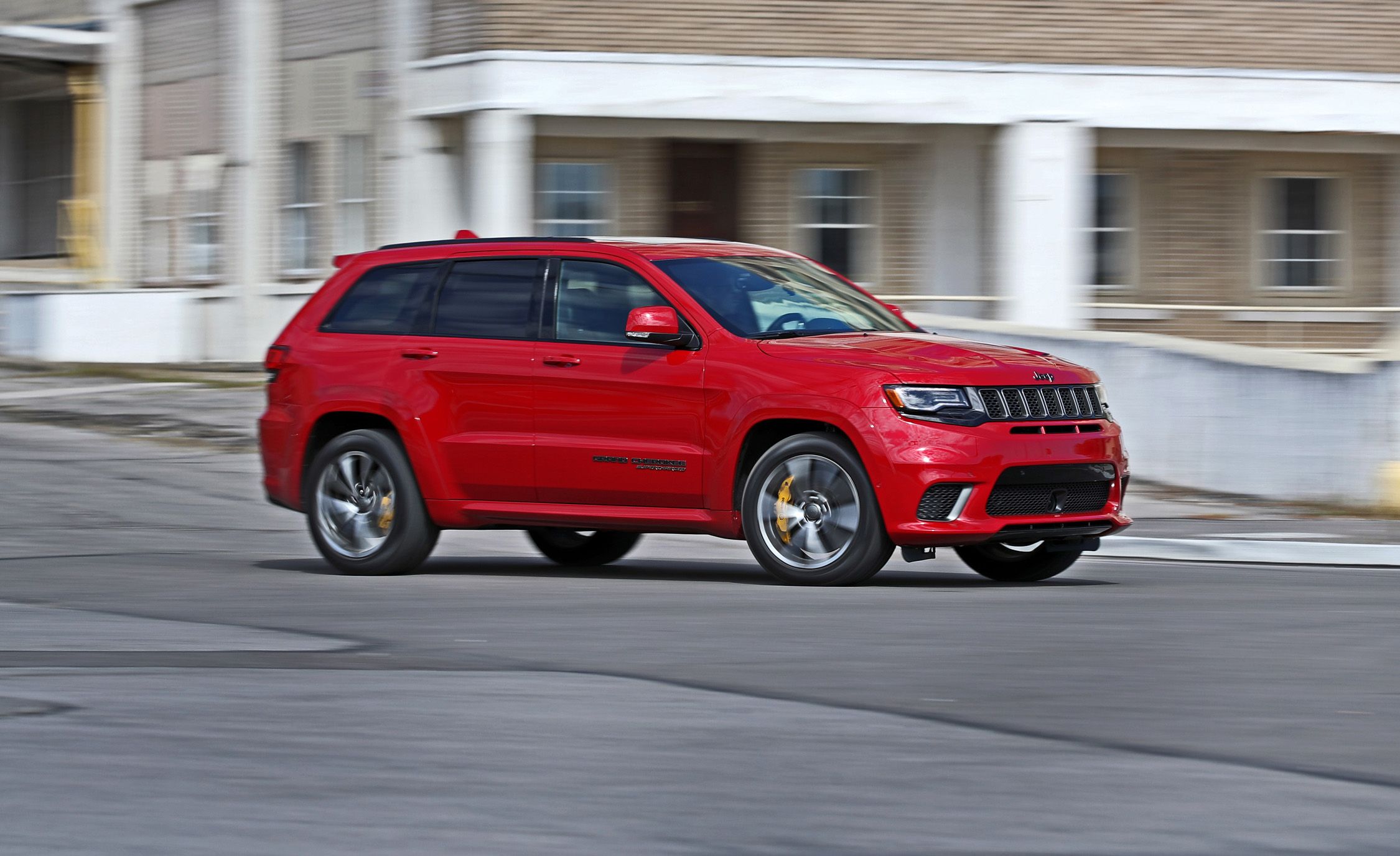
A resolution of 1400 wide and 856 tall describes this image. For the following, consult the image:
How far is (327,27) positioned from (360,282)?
570 inches

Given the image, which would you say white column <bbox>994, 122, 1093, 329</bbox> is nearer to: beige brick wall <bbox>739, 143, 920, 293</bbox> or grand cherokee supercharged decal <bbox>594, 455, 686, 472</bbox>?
beige brick wall <bbox>739, 143, 920, 293</bbox>

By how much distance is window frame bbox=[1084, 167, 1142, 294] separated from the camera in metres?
25.0

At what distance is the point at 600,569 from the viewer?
11.9 metres

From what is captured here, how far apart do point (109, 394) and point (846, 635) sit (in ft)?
50.7

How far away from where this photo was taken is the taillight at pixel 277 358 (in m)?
11.6

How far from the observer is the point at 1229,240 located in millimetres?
25391

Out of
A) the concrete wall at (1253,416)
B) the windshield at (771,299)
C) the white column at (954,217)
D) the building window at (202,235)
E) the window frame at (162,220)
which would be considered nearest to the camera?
the windshield at (771,299)

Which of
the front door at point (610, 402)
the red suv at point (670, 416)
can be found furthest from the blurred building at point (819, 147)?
the front door at point (610, 402)

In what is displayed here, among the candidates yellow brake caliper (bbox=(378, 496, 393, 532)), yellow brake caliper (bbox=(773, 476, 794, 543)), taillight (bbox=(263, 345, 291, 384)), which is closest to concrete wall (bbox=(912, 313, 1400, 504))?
yellow brake caliper (bbox=(773, 476, 794, 543))

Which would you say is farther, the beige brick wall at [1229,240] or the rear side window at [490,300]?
the beige brick wall at [1229,240]

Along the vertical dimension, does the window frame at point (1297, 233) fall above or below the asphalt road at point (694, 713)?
above

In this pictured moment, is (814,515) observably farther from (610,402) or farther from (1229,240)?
(1229,240)

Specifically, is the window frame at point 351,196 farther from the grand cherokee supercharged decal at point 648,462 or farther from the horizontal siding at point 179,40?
the grand cherokee supercharged decal at point 648,462

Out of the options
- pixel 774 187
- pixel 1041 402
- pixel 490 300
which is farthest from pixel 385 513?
pixel 774 187
